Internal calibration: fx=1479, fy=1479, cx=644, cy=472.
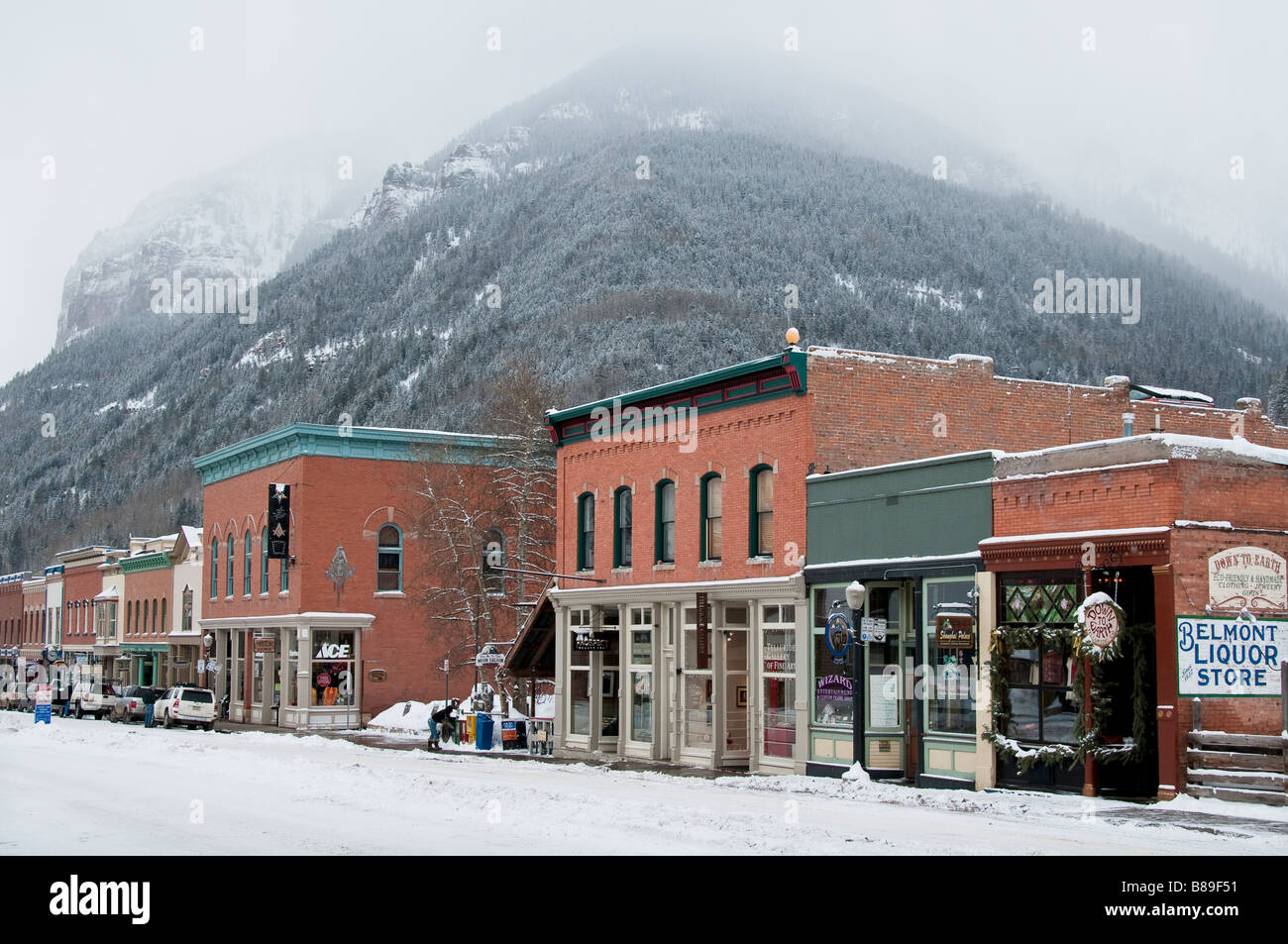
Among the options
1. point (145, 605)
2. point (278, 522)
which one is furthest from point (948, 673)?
point (145, 605)

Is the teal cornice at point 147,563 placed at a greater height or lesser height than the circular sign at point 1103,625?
greater

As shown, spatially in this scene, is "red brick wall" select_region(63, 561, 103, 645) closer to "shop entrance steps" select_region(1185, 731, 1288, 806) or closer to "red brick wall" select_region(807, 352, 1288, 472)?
"red brick wall" select_region(807, 352, 1288, 472)

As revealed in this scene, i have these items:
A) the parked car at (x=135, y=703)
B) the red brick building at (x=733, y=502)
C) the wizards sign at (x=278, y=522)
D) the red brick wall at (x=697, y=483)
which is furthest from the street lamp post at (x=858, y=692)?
the parked car at (x=135, y=703)

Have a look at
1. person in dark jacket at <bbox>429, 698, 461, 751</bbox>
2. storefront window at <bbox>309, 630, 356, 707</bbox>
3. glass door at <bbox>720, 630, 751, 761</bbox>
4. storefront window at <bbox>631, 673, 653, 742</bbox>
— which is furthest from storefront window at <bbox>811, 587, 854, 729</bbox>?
storefront window at <bbox>309, 630, 356, 707</bbox>

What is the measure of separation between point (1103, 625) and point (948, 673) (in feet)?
13.1

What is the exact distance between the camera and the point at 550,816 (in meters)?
18.0

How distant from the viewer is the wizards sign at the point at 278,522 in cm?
4838

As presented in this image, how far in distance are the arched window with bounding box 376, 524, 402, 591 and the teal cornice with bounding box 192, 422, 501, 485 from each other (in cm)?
245

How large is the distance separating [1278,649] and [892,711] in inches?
263

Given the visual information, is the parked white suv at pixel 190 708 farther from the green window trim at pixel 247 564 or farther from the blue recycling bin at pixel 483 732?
the blue recycling bin at pixel 483 732

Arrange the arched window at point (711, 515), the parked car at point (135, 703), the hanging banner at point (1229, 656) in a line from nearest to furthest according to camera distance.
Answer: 1. the hanging banner at point (1229, 656)
2. the arched window at point (711, 515)
3. the parked car at point (135, 703)

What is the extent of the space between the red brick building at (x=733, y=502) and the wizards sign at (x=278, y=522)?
1644cm
